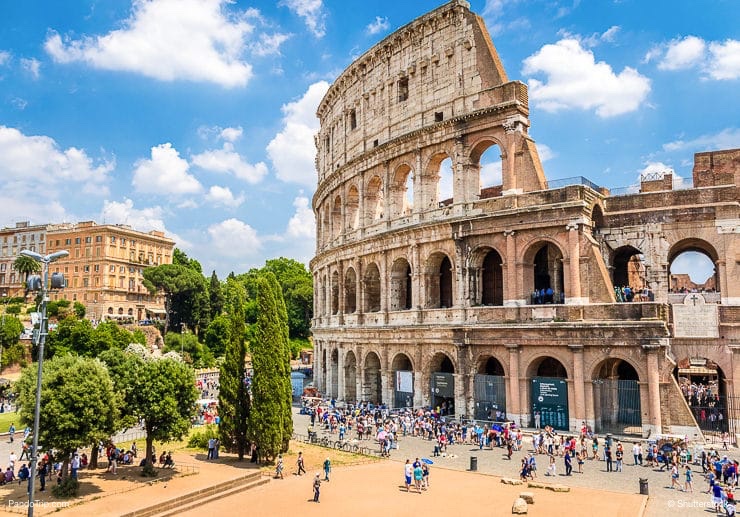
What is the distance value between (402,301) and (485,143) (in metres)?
10.6

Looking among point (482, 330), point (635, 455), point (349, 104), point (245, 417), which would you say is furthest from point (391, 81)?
point (635, 455)

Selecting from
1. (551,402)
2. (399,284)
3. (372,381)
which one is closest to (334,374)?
(372,381)

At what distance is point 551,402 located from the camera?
27.4 m

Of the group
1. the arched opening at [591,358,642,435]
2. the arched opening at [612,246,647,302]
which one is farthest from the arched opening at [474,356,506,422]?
the arched opening at [612,246,647,302]

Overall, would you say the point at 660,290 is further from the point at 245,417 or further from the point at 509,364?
the point at 245,417

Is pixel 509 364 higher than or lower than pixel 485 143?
lower

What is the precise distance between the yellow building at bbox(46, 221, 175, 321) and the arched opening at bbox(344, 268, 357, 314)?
173 feet

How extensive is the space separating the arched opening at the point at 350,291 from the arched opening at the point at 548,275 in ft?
42.9

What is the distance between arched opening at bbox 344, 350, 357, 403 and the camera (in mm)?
38844

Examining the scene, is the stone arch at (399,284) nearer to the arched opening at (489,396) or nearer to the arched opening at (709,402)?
the arched opening at (489,396)

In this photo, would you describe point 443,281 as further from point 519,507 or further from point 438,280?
point 519,507

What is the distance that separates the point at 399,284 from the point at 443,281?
2.73 metres

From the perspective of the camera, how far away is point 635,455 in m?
23.4

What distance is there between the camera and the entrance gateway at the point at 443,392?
101ft
